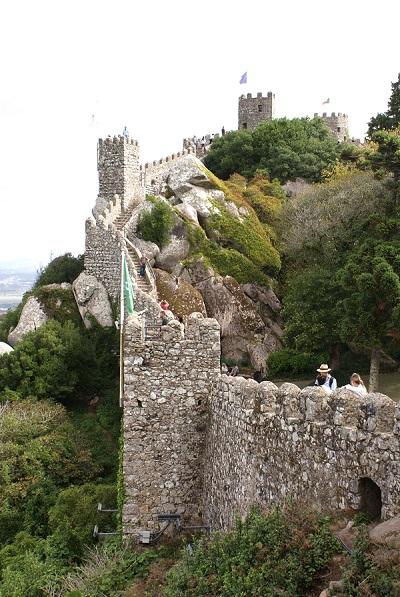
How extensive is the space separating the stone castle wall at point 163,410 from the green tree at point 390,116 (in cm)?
3092

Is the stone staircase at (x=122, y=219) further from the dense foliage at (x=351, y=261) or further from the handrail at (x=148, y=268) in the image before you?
the dense foliage at (x=351, y=261)

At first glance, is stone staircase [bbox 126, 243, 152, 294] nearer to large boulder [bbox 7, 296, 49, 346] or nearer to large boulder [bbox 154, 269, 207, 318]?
large boulder [bbox 154, 269, 207, 318]

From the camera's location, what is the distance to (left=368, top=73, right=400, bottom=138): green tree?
130ft

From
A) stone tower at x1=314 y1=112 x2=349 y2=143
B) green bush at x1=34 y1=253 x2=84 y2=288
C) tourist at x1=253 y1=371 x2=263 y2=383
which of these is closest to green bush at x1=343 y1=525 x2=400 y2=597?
tourist at x1=253 y1=371 x2=263 y2=383

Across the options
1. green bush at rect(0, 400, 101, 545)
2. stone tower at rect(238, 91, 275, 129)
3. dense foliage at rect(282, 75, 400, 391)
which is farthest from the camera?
stone tower at rect(238, 91, 275, 129)

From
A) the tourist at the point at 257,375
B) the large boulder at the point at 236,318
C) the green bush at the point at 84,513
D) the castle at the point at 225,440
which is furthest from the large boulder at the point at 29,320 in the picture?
the castle at the point at 225,440

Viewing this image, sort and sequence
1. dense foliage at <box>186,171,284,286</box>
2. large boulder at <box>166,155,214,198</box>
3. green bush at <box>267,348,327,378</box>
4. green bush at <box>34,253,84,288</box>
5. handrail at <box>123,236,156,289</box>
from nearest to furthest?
green bush at <box>267,348,327,378</box>
handrail at <box>123,236,156,289</box>
dense foliage at <box>186,171,284,286</box>
green bush at <box>34,253,84,288</box>
large boulder at <box>166,155,214,198</box>

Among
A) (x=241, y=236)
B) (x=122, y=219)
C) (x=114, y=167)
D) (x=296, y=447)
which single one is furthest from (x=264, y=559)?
(x=114, y=167)

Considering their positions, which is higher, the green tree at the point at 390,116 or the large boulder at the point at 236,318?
the green tree at the point at 390,116

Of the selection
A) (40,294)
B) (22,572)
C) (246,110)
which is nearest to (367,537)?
(22,572)

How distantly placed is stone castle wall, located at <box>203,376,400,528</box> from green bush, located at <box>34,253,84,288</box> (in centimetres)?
2692

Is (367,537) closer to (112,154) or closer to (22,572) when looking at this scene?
(22,572)

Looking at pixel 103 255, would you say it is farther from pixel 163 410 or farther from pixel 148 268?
pixel 163 410

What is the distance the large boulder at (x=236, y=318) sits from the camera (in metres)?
30.9
